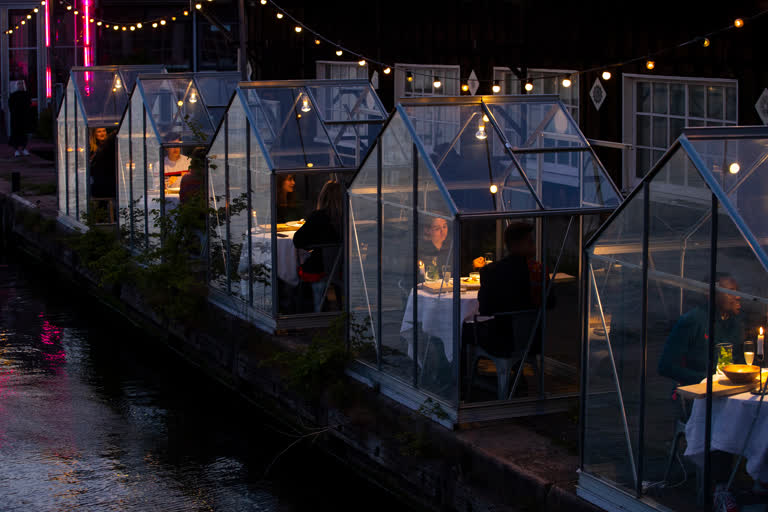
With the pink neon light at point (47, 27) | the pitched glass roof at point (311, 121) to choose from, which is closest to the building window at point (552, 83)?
the pitched glass roof at point (311, 121)

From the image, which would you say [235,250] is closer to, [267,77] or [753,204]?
[753,204]

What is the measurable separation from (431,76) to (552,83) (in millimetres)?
2973

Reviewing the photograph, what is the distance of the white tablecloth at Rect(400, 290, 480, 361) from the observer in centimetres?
880

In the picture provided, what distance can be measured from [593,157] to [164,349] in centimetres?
667

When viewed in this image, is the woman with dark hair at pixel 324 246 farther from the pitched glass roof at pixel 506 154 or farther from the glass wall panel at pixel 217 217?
the pitched glass roof at pixel 506 154

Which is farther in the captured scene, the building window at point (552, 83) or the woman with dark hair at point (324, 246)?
the building window at point (552, 83)

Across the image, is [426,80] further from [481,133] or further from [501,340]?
[501,340]

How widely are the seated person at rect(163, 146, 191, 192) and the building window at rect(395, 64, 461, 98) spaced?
10.0 feet

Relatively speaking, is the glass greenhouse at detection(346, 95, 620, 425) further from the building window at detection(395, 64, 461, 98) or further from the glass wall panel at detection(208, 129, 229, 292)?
the building window at detection(395, 64, 461, 98)

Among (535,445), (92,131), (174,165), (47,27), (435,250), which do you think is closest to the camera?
(535,445)

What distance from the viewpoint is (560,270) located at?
9211 millimetres

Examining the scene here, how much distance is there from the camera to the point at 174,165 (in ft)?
50.3

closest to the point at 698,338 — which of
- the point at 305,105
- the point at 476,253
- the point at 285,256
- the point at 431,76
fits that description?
the point at 476,253

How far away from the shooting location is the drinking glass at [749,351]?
626cm
